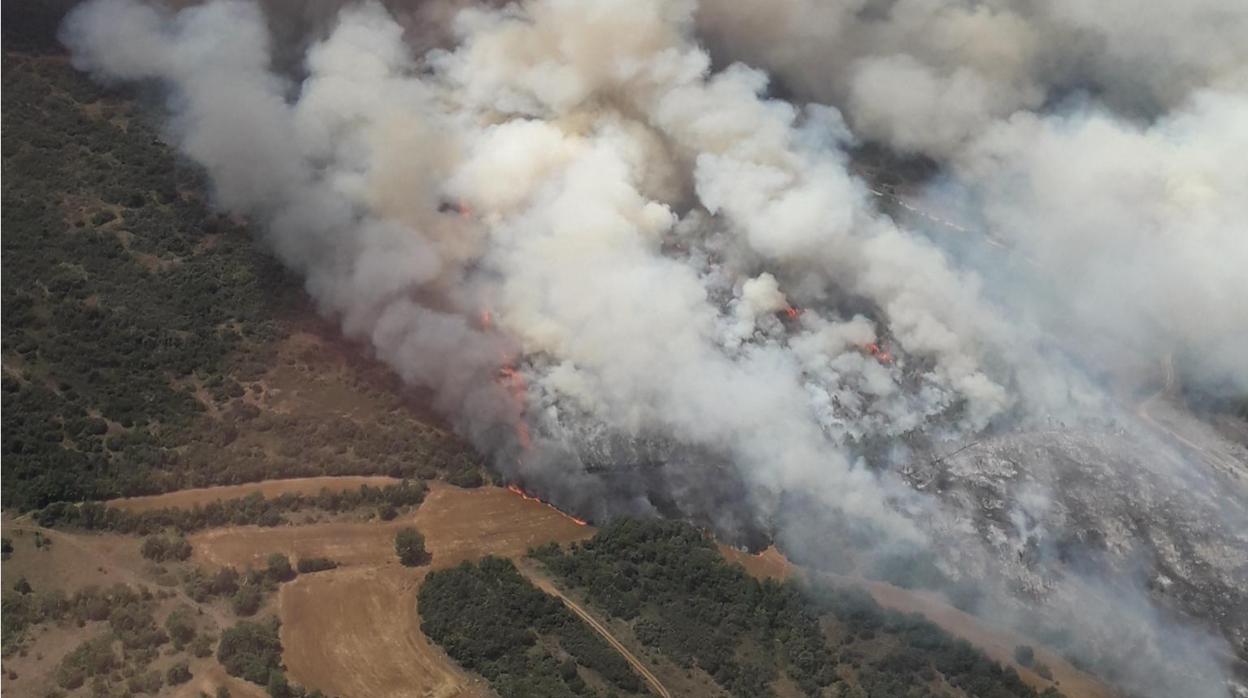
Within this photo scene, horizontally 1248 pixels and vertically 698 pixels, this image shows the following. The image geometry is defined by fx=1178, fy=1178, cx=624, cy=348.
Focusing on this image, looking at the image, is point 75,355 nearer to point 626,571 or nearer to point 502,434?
point 502,434

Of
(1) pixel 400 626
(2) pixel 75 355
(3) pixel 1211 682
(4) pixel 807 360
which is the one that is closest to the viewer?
(1) pixel 400 626

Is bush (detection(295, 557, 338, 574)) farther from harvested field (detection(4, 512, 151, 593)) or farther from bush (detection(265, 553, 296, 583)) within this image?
harvested field (detection(4, 512, 151, 593))

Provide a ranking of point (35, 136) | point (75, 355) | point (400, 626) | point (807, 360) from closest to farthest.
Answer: point (400, 626) < point (75, 355) < point (807, 360) < point (35, 136)

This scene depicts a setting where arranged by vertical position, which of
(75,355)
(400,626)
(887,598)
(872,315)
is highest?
(872,315)

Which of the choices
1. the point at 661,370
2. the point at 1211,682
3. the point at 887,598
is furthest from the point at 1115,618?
the point at 661,370

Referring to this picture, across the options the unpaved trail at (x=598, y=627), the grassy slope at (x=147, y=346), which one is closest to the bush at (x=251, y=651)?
the grassy slope at (x=147, y=346)

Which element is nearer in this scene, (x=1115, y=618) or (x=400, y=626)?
(x=400, y=626)
